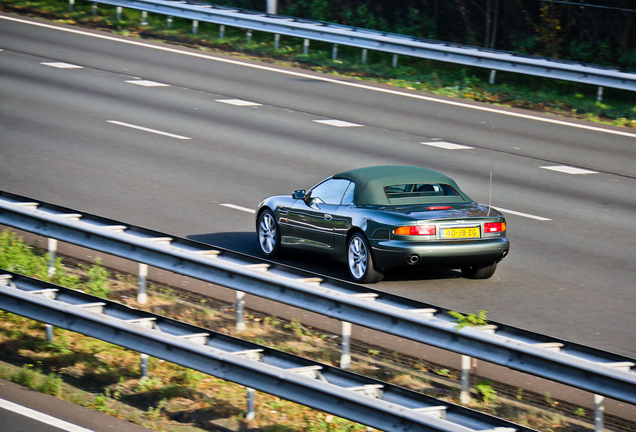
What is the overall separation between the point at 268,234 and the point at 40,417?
5720 millimetres

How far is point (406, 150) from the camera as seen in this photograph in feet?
59.1

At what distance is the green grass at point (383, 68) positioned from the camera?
22.3 metres

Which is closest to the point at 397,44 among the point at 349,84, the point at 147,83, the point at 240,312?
the point at 349,84

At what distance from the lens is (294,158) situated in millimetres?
17234

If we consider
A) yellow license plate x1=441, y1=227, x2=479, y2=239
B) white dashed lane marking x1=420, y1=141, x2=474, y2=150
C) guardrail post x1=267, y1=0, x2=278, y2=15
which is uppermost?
guardrail post x1=267, y1=0, x2=278, y2=15

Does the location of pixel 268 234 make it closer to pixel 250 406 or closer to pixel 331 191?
pixel 331 191

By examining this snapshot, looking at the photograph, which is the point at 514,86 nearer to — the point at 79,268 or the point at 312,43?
the point at 312,43

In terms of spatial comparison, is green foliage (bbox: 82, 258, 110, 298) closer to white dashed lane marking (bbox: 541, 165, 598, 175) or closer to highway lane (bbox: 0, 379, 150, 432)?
highway lane (bbox: 0, 379, 150, 432)

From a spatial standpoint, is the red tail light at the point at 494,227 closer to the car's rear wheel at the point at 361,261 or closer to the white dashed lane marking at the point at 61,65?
the car's rear wheel at the point at 361,261

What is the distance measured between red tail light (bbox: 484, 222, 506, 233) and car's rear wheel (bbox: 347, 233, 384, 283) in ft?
4.15

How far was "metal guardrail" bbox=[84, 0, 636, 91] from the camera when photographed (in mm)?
22406

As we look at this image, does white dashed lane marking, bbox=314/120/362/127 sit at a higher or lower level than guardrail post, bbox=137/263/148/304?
higher

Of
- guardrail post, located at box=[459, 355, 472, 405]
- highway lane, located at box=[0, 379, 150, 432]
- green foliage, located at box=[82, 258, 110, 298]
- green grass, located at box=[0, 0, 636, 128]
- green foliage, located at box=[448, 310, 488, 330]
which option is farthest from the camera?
green grass, located at box=[0, 0, 636, 128]

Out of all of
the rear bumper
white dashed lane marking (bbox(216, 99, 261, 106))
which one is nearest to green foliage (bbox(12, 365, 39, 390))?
the rear bumper
